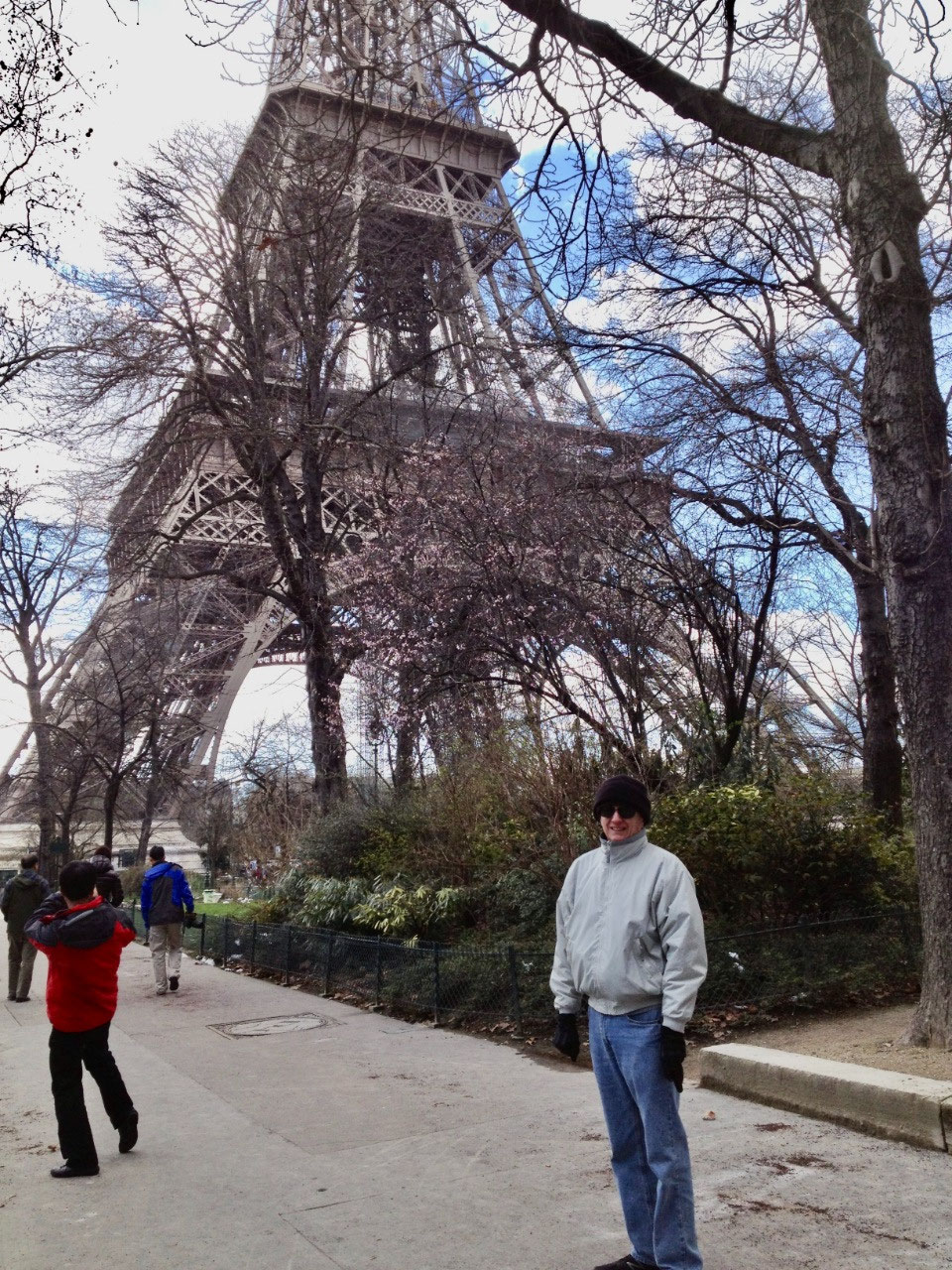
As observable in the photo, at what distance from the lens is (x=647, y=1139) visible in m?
3.73

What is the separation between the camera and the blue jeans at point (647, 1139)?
144 inches

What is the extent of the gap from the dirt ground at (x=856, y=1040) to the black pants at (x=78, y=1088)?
12.2ft

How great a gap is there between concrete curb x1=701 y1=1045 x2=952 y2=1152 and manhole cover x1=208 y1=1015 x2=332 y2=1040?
14.9 ft

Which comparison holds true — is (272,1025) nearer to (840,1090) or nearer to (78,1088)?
(78,1088)

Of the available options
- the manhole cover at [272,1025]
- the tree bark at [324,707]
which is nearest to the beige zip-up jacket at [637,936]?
the manhole cover at [272,1025]

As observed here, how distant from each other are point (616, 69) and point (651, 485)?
18.9ft

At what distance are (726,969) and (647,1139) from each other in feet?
17.5

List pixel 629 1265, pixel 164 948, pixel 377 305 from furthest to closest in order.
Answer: pixel 377 305, pixel 164 948, pixel 629 1265

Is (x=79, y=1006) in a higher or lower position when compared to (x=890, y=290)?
lower

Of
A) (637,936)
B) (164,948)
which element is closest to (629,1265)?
(637,936)

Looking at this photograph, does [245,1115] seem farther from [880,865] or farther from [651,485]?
[651,485]

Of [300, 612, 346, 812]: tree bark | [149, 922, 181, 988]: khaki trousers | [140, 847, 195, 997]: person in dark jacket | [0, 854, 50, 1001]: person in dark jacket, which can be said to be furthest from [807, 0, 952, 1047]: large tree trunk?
[300, 612, 346, 812]: tree bark

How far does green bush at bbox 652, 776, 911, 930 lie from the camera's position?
9.55 meters

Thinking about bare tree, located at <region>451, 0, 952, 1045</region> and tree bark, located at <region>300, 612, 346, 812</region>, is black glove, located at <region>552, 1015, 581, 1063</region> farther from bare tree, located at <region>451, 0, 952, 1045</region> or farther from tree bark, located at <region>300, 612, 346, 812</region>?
tree bark, located at <region>300, 612, 346, 812</region>
